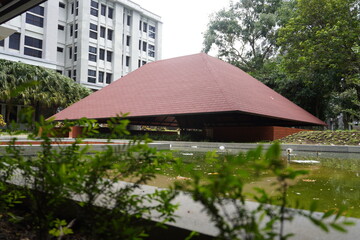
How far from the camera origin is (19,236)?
158 centimetres

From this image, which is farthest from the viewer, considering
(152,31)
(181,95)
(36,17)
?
(152,31)

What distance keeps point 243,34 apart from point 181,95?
19.1 metres

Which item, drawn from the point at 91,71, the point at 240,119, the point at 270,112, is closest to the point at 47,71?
the point at 91,71

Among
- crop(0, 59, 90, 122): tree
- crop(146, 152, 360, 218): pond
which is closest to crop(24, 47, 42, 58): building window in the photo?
crop(0, 59, 90, 122): tree

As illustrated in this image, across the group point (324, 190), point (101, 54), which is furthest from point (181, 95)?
point (101, 54)

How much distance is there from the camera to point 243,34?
102 feet

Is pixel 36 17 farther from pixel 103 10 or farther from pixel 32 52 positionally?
pixel 103 10

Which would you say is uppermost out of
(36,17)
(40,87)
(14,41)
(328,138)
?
(36,17)

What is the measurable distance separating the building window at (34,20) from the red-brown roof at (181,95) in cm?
1764

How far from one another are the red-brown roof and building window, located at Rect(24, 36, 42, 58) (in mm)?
15918

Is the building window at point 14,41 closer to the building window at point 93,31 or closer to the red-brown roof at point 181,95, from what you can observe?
the building window at point 93,31

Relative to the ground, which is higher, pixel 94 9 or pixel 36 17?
pixel 94 9

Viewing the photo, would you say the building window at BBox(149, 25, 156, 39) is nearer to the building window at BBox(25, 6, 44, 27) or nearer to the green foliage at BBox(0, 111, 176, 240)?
the building window at BBox(25, 6, 44, 27)

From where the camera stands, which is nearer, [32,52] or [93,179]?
[93,179]
